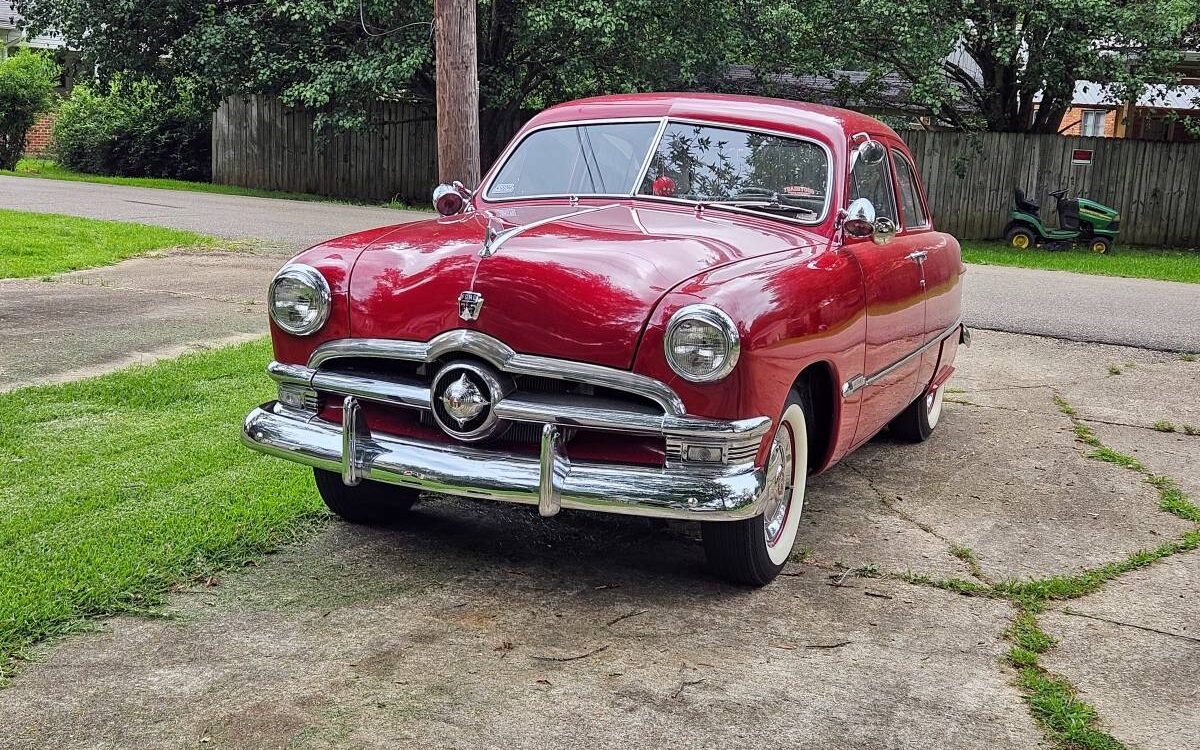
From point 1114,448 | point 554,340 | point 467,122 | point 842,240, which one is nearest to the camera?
point 554,340

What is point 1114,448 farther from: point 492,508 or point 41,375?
point 41,375

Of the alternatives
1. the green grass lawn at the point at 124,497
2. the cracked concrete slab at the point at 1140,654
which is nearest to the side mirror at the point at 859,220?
the cracked concrete slab at the point at 1140,654

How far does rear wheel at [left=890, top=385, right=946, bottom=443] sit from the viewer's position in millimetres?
6461

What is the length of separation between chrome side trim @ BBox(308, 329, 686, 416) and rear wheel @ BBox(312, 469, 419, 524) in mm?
754

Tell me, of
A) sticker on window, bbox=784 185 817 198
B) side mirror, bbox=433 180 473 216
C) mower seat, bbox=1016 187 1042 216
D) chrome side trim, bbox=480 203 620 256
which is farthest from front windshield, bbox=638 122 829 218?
mower seat, bbox=1016 187 1042 216

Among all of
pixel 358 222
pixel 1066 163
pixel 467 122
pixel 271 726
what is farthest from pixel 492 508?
pixel 1066 163

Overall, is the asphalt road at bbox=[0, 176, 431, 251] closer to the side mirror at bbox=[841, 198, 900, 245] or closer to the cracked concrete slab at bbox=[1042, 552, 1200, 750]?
the side mirror at bbox=[841, 198, 900, 245]

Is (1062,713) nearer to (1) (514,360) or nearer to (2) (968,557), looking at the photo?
(2) (968,557)

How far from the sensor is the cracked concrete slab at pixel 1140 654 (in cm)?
340

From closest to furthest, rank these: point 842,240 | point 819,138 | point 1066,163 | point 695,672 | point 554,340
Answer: point 695,672 → point 554,340 → point 842,240 → point 819,138 → point 1066,163

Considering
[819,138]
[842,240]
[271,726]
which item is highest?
[819,138]

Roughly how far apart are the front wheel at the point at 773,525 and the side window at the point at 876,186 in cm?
124

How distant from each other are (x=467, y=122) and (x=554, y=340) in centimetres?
523

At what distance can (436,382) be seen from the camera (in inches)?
157
